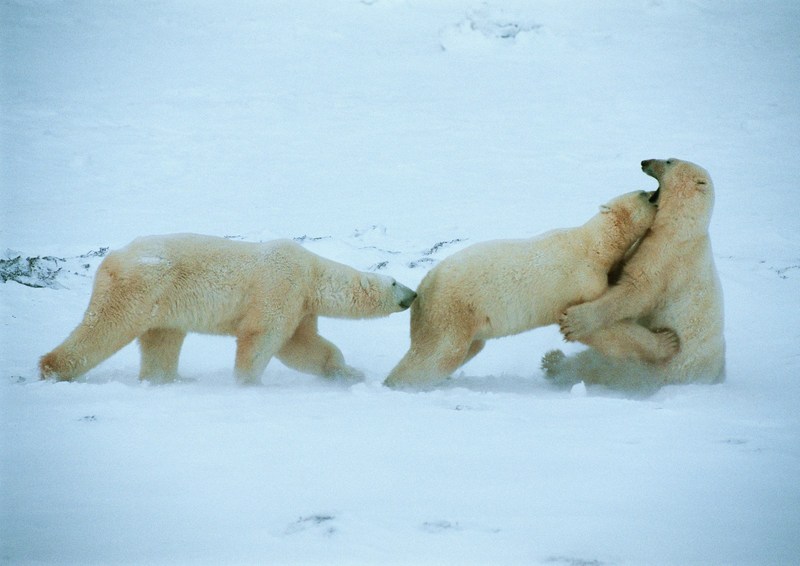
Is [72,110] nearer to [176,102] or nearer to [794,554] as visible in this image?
[176,102]

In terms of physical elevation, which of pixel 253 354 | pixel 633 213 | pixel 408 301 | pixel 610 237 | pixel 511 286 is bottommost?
pixel 253 354

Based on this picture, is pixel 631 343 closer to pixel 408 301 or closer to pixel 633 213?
pixel 633 213

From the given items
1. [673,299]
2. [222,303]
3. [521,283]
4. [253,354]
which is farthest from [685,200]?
[222,303]

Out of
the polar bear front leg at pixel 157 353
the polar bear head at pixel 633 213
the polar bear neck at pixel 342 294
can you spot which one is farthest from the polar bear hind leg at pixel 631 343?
the polar bear front leg at pixel 157 353

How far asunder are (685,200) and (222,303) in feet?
10.5

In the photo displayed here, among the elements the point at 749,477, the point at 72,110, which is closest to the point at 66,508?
the point at 749,477

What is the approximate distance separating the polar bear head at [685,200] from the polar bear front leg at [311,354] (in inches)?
95.1

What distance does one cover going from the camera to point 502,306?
18.8 ft

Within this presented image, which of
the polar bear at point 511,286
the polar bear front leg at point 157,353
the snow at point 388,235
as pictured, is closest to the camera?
the snow at point 388,235

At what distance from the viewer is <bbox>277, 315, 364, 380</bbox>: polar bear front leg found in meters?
6.05

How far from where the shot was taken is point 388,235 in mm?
10203

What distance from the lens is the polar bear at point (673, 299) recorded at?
5738 mm

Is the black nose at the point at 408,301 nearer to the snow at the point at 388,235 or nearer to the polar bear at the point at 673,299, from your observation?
the snow at the point at 388,235

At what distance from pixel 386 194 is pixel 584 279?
7.05 metres
